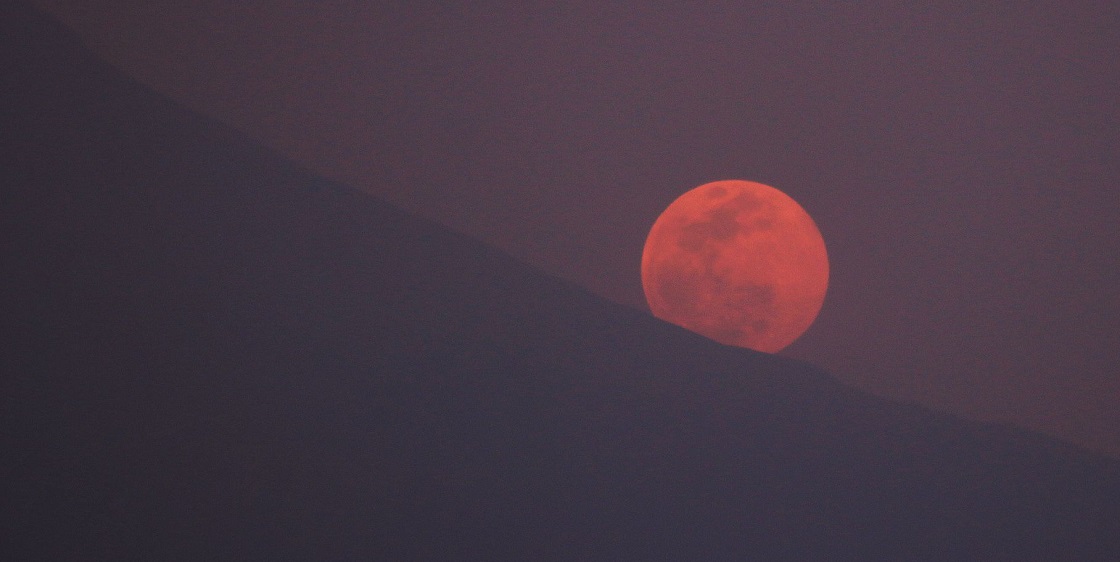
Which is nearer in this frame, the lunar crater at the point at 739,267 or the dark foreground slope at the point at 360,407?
the dark foreground slope at the point at 360,407

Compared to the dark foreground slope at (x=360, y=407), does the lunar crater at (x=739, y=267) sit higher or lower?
higher

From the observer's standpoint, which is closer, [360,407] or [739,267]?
[360,407]

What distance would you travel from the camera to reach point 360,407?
1256cm

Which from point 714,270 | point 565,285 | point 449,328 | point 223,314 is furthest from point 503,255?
point 223,314

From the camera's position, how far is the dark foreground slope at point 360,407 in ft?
33.7

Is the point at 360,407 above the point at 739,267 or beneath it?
beneath

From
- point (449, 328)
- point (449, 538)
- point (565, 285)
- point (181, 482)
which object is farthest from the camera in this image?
point (565, 285)

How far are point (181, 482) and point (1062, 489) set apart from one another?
18004mm

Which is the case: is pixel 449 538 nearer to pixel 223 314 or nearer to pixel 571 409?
pixel 571 409

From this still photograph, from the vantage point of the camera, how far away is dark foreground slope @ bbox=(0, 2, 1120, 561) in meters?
10.3

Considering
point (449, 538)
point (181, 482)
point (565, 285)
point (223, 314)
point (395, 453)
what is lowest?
point (181, 482)

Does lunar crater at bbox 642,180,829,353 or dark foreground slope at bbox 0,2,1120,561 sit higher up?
lunar crater at bbox 642,180,829,353

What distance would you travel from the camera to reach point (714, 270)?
700 inches

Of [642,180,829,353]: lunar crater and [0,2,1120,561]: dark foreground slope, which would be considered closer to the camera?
[0,2,1120,561]: dark foreground slope
